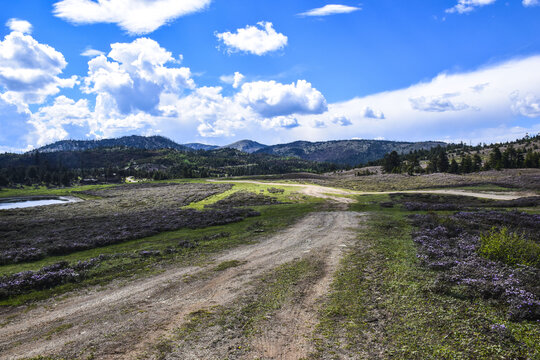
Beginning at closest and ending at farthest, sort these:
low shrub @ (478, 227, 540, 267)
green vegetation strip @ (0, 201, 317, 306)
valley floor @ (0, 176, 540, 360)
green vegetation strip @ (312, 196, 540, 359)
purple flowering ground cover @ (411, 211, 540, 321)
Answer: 1. green vegetation strip @ (312, 196, 540, 359)
2. valley floor @ (0, 176, 540, 360)
3. purple flowering ground cover @ (411, 211, 540, 321)
4. low shrub @ (478, 227, 540, 267)
5. green vegetation strip @ (0, 201, 317, 306)

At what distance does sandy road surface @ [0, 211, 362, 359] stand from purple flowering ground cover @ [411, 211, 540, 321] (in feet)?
18.4

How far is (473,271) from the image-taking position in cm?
1252

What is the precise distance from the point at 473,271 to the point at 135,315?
613 inches

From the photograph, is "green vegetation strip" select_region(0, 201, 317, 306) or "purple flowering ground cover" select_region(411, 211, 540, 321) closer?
"purple flowering ground cover" select_region(411, 211, 540, 321)

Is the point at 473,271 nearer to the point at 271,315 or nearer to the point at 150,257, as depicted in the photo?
the point at 271,315

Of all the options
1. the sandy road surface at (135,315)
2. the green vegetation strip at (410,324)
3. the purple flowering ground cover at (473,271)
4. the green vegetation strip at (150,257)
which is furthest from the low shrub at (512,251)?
the green vegetation strip at (150,257)

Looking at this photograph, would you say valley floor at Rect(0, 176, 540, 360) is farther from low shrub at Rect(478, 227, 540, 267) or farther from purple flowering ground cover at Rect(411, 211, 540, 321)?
low shrub at Rect(478, 227, 540, 267)

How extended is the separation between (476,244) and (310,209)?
24.2 metres

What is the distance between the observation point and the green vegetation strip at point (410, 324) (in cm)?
787

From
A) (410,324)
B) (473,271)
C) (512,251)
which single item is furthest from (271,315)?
(512,251)

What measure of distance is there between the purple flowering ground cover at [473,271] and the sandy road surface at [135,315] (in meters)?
5.60

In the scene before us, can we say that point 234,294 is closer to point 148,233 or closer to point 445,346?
point 445,346

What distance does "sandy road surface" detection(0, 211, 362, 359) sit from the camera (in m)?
9.04

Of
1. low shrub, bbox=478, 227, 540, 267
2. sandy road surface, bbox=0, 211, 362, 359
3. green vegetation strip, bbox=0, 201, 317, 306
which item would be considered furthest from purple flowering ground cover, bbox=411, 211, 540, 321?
green vegetation strip, bbox=0, 201, 317, 306
